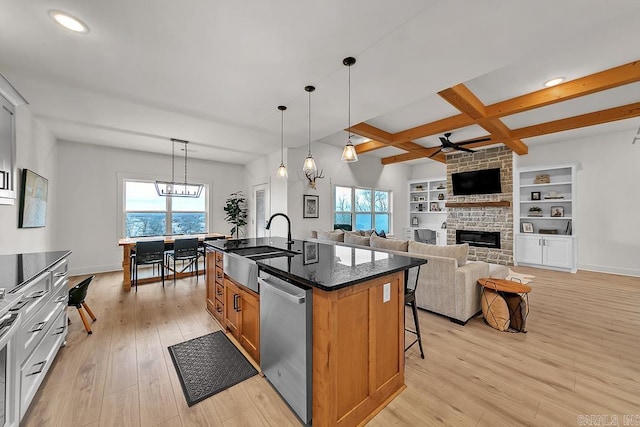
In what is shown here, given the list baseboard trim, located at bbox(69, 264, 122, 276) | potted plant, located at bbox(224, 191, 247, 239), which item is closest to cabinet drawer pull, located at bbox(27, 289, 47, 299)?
baseboard trim, located at bbox(69, 264, 122, 276)

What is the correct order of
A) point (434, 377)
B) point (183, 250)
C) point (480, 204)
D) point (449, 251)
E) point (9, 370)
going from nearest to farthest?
point (9, 370), point (434, 377), point (449, 251), point (183, 250), point (480, 204)

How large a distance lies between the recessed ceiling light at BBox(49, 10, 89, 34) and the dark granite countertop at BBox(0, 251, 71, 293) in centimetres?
183

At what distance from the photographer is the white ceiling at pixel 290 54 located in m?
1.82

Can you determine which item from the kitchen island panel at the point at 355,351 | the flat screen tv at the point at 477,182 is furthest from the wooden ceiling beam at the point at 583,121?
the kitchen island panel at the point at 355,351

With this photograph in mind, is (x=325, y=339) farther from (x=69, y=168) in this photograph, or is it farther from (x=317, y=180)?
(x=69, y=168)

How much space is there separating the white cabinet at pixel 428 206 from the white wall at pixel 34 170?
8.28 m

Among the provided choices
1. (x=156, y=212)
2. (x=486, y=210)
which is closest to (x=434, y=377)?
(x=486, y=210)

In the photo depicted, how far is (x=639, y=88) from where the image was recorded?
3.32 meters

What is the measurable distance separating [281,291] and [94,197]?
5918 millimetres

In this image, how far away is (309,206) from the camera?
19.1ft

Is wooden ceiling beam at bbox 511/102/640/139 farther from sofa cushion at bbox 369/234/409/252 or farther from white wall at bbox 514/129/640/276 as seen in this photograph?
sofa cushion at bbox 369/234/409/252

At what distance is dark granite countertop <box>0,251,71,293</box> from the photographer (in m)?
1.45

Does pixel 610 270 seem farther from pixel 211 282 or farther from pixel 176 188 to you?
pixel 176 188

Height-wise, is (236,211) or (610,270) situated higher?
(236,211)
